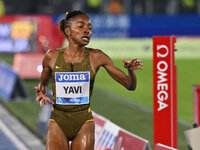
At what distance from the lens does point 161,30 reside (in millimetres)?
37562

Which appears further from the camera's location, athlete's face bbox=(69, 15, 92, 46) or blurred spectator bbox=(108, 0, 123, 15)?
blurred spectator bbox=(108, 0, 123, 15)

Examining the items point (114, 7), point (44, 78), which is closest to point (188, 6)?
point (114, 7)

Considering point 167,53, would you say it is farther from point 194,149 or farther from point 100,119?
point 100,119

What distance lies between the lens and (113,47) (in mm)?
34719

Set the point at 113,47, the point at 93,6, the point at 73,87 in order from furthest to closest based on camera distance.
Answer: the point at 93,6, the point at 113,47, the point at 73,87

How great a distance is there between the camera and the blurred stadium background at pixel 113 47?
682 inches

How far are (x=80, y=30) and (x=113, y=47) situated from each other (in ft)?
90.1

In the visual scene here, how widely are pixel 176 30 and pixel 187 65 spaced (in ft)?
22.9

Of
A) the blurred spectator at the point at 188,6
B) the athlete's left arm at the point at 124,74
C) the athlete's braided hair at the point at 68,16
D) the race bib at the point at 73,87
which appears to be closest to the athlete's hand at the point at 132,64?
the athlete's left arm at the point at 124,74

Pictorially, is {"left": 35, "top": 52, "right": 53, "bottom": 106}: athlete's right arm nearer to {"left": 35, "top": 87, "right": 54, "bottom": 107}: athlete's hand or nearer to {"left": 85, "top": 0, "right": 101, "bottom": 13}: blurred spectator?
{"left": 35, "top": 87, "right": 54, "bottom": 107}: athlete's hand

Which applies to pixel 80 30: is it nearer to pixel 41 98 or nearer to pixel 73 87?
pixel 73 87

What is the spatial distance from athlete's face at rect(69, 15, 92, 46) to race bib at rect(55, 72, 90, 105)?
384 mm

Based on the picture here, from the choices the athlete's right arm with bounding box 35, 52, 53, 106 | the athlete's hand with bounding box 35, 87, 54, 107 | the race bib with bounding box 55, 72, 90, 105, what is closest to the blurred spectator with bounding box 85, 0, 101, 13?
the athlete's right arm with bounding box 35, 52, 53, 106

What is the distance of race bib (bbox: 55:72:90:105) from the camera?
23.9 ft
